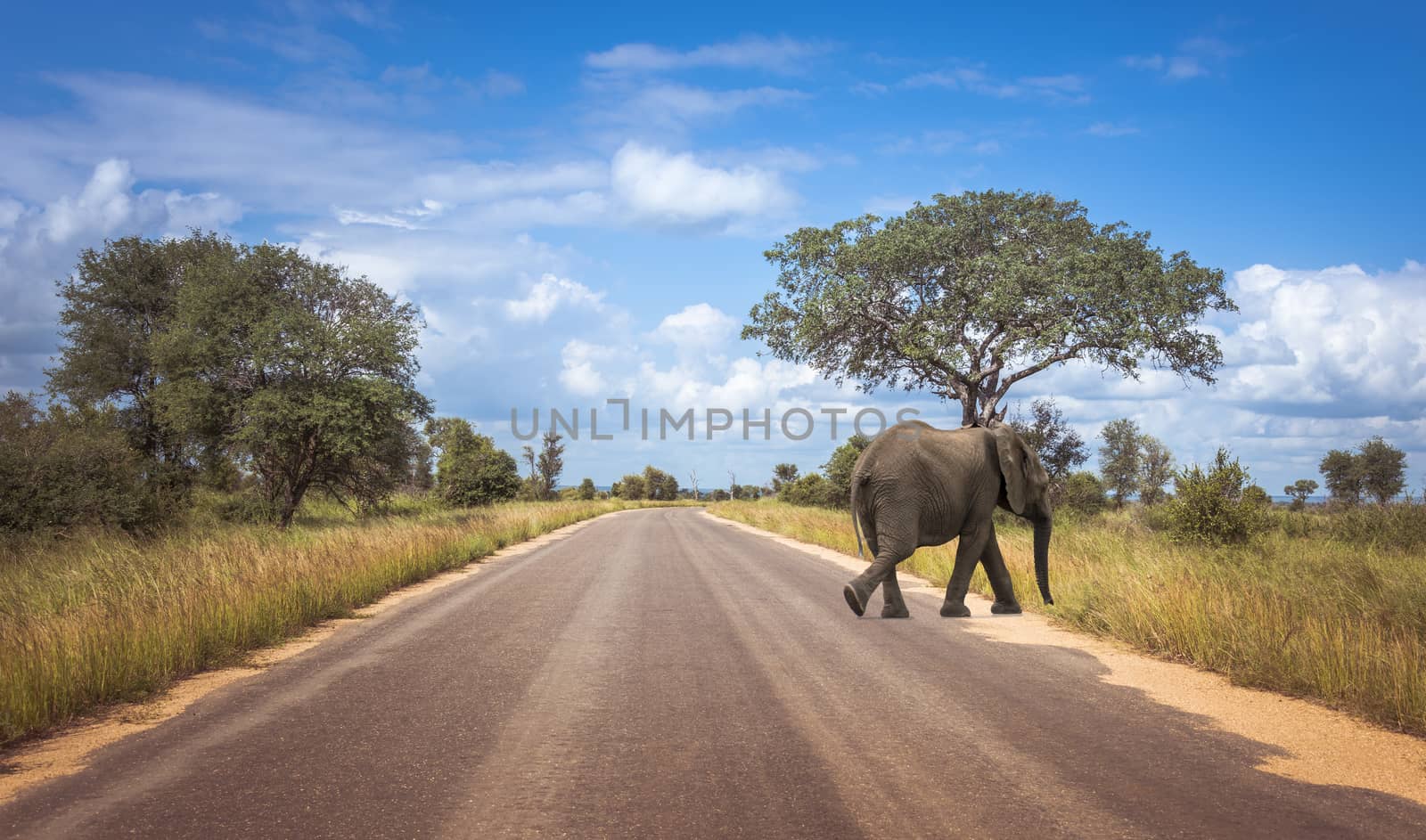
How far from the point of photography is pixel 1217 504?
15.3 meters

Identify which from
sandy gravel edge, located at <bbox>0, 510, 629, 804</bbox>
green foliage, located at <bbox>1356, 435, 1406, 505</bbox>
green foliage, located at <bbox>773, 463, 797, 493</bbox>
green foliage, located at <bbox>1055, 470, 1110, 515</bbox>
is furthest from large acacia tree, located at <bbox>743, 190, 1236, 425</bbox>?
green foliage, located at <bbox>773, 463, 797, 493</bbox>

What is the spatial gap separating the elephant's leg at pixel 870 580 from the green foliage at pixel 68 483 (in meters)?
22.5

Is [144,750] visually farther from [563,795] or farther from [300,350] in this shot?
[300,350]

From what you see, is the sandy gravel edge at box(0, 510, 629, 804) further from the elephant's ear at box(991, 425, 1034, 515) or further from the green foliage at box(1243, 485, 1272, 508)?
the green foliage at box(1243, 485, 1272, 508)

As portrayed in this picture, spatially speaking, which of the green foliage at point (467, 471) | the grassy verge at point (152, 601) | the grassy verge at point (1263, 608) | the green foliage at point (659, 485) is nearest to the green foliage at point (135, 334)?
the grassy verge at point (152, 601)

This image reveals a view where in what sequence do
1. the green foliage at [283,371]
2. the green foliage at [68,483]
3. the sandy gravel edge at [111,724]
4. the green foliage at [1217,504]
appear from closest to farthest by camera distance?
the sandy gravel edge at [111,724] → the green foliage at [1217,504] → the green foliage at [68,483] → the green foliage at [283,371]

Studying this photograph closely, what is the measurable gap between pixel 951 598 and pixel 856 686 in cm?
466

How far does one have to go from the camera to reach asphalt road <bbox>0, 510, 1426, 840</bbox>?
14.9 ft

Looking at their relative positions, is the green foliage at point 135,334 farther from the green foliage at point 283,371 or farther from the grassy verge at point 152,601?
the grassy verge at point 152,601

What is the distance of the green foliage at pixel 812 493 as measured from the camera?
51281mm

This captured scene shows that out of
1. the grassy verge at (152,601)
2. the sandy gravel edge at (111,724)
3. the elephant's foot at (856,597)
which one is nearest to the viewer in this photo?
the elephant's foot at (856,597)

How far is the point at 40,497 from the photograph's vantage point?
19.2m

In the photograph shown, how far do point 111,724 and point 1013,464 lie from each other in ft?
25.3

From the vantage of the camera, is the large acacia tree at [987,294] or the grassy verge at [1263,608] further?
the large acacia tree at [987,294]
